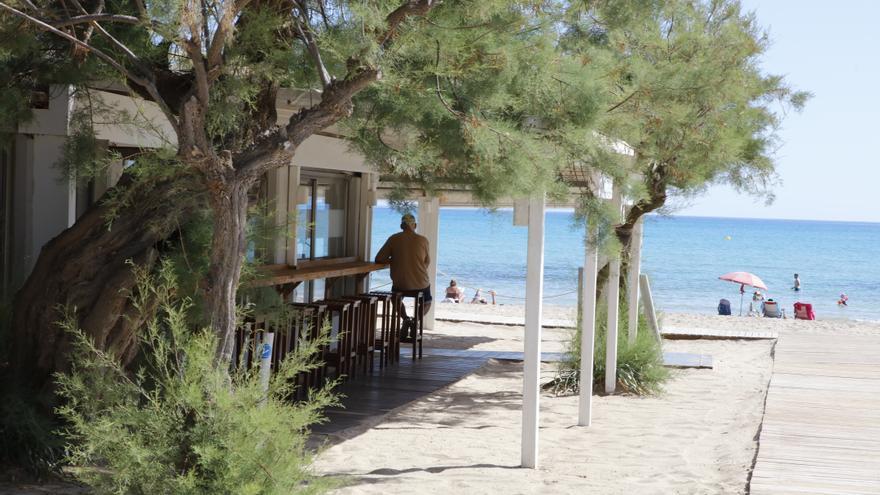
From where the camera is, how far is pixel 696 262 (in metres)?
63.6

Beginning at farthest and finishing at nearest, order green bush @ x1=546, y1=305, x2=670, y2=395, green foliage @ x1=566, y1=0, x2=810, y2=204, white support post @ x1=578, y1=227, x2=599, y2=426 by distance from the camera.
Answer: green bush @ x1=546, y1=305, x2=670, y2=395 → white support post @ x1=578, y1=227, x2=599, y2=426 → green foliage @ x1=566, y1=0, x2=810, y2=204

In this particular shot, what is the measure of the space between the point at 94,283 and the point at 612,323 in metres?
4.72

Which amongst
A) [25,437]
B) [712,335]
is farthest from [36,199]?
[712,335]

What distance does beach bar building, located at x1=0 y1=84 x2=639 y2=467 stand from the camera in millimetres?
5750

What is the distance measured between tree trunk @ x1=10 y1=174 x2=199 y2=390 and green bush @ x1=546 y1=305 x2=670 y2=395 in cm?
475

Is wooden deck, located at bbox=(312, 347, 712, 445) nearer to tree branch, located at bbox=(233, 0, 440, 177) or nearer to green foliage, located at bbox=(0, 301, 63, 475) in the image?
green foliage, located at bbox=(0, 301, 63, 475)

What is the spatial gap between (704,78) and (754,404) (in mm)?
3245

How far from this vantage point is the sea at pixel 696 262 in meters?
44.9

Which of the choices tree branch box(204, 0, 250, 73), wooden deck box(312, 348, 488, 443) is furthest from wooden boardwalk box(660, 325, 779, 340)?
tree branch box(204, 0, 250, 73)

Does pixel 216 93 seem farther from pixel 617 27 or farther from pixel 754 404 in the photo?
pixel 754 404

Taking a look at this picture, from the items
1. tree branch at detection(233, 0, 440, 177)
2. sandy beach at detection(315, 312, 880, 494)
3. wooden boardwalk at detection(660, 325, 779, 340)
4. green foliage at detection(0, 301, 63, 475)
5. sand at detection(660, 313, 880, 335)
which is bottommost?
sandy beach at detection(315, 312, 880, 494)

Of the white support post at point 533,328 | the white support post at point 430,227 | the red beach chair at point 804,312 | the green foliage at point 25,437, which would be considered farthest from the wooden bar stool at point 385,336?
the red beach chair at point 804,312

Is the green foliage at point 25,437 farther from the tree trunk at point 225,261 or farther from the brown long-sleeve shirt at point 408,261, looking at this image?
the brown long-sleeve shirt at point 408,261

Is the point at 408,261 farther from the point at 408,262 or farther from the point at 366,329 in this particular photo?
the point at 366,329
